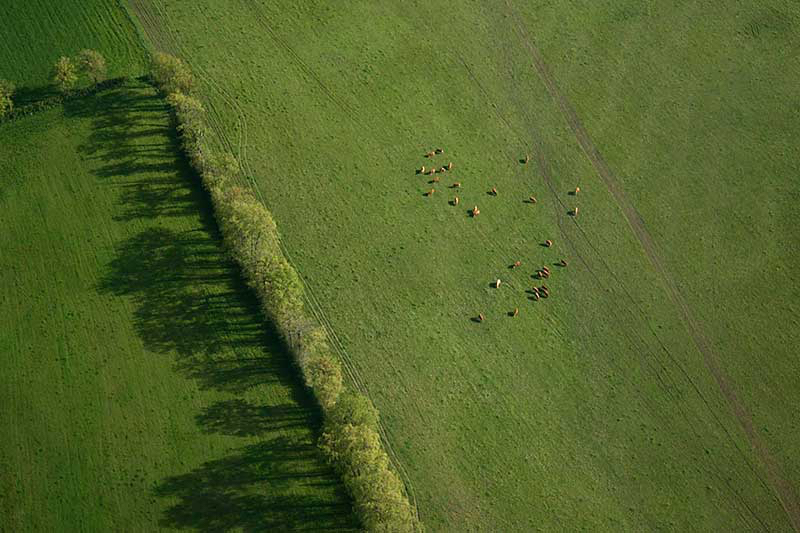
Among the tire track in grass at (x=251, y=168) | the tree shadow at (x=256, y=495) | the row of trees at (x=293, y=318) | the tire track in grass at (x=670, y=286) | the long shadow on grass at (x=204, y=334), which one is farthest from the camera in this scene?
the tire track in grass at (x=251, y=168)

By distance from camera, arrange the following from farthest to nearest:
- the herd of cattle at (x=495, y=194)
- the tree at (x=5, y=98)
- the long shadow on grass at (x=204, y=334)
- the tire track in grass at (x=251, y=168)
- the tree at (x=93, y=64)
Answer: the tree at (x=93, y=64) → the tree at (x=5, y=98) → the herd of cattle at (x=495, y=194) → the tire track in grass at (x=251, y=168) → the long shadow on grass at (x=204, y=334)

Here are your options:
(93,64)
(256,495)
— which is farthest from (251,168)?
(256,495)

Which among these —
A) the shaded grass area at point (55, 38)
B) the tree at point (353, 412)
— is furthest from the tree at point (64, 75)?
the tree at point (353, 412)

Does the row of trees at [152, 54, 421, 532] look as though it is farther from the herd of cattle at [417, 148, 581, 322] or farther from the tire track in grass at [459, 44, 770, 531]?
the tire track in grass at [459, 44, 770, 531]

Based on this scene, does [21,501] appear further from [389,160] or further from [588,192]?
[588,192]

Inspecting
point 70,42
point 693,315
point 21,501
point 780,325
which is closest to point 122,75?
point 70,42

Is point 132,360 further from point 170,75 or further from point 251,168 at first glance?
point 170,75

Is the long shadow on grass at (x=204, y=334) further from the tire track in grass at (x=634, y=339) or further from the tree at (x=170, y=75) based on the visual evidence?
the tire track in grass at (x=634, y=339)
